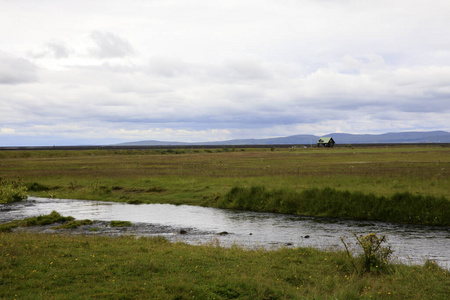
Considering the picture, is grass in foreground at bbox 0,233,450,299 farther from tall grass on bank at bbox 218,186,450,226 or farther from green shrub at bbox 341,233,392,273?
tall grass on bank at bbox 218,186,450,226

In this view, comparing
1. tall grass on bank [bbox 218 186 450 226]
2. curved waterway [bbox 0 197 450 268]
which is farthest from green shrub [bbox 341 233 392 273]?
tall grass on bank [bbox 218 186 450 226]

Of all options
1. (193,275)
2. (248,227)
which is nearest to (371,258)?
(193,275)

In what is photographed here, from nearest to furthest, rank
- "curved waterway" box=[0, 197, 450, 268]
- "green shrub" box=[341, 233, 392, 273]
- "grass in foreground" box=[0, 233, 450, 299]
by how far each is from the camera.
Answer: "grass in foreground" box=[0, 233, 450, 299]
"green shrub" box=[341, 233, 392, 273]
"curved waterway" box=[0, 197, 450, 268]

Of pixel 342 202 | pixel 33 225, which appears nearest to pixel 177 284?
pixel 33 225

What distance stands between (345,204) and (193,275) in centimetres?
1941

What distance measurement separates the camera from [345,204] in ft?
94.3

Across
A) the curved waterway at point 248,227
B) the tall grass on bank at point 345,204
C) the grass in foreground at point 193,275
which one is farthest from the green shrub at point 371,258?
the tall grass on bank at point 345,204

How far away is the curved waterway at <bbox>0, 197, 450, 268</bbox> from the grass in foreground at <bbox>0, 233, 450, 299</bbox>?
9.09ft

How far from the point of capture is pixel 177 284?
1122 centimetres

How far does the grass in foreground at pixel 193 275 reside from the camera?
35.9ft

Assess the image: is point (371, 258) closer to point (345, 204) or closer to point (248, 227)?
point (248, 227)

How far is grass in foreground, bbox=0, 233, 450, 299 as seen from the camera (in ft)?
35.9

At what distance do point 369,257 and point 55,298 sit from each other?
10.8 metres

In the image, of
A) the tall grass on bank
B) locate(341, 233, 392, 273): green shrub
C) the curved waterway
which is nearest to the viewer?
locate(341, 233, 392, 273): green shrub
